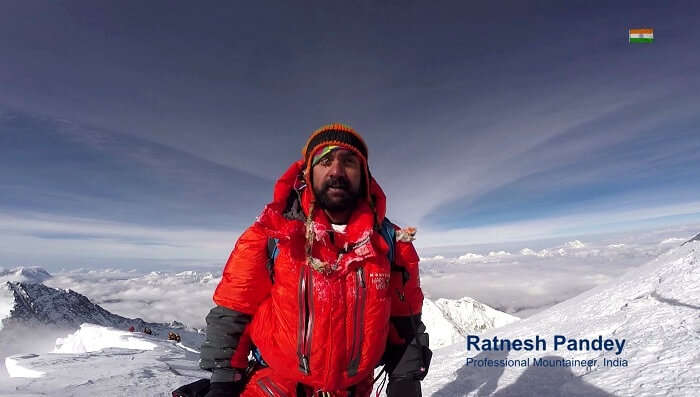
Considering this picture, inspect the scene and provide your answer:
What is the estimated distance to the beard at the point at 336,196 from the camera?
11.5 ft

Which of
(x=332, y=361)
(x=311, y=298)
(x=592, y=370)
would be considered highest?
(x=311, y=298)

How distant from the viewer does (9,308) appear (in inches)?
7559

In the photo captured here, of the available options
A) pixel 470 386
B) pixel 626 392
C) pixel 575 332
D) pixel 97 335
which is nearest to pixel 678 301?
pixel 575 332

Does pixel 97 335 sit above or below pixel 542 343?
below

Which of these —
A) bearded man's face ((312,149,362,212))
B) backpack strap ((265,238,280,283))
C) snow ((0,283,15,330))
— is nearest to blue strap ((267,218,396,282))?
backpack strap ((265,238,280,283))

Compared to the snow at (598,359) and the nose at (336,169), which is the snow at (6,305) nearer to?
the snow at (598,359)

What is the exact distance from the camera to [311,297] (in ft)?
9.82

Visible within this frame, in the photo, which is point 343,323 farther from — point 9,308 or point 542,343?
point 9,308

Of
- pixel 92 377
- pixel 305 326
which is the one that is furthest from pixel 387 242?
pixel 92 377

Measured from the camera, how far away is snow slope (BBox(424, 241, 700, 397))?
3920 millimetres

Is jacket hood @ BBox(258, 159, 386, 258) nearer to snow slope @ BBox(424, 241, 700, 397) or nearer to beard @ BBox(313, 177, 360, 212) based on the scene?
beard @ BBox(313, 177, 360, 212)

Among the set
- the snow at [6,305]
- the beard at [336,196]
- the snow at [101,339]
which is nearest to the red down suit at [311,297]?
the beard at [336,196]

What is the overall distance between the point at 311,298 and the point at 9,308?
29000 cm

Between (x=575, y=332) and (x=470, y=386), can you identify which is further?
(x=575, y=332)
